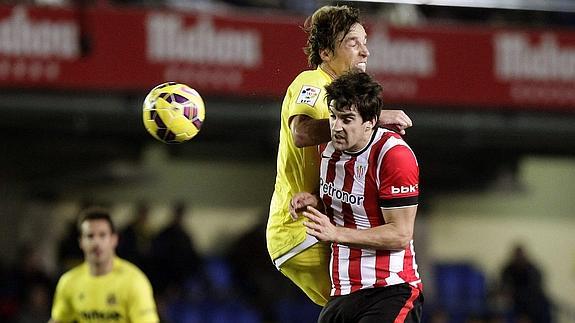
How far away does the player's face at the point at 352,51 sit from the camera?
5828 mm

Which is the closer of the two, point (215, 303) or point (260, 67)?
point (260, 67)

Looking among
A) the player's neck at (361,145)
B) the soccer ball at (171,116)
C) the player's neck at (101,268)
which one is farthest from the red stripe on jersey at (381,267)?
the player's neck at (101,268)

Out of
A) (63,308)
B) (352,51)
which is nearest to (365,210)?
(352,51)

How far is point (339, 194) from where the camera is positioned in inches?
219

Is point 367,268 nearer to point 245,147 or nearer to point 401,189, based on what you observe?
point 401,189

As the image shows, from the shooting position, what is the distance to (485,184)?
16344mm

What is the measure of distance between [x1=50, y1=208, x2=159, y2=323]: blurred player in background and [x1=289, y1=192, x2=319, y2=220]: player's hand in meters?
2.66

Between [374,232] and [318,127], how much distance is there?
1.90ft

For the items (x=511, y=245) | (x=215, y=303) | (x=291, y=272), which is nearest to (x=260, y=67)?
(x=215, y=303)

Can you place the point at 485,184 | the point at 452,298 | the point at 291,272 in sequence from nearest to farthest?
the point at 291,272, the point at 452,298, the point at 485,184

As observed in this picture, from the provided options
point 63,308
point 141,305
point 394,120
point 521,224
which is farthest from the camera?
point 521,224

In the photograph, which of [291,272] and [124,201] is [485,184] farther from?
[291,272]

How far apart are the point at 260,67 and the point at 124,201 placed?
3.75 meters

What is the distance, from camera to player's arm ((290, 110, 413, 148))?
217 inches
